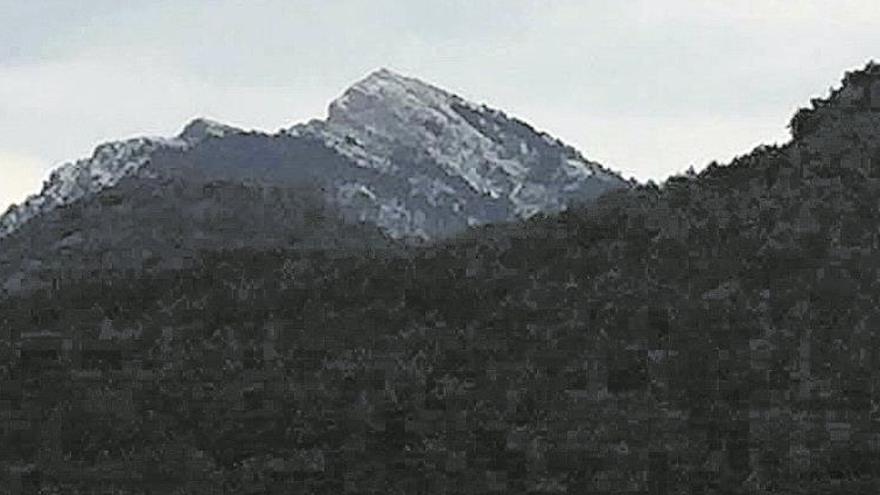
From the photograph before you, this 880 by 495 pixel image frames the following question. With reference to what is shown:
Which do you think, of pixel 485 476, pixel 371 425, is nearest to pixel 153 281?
pixel 371 425

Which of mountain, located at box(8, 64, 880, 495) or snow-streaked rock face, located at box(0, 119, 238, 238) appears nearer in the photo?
mountain, located at box(8, 64, 880, 495)

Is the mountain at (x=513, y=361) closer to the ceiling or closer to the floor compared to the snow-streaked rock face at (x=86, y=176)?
closer to the floor

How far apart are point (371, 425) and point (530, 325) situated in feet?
15.6

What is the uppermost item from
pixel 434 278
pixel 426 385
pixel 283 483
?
pixel 434 278

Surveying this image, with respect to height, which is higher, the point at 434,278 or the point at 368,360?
the point at 434,278

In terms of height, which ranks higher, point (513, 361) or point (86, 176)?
point (86, 176)

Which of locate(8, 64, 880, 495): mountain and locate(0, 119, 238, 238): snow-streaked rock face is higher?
locate(0, 119, 238, 238): snow-streaked rock face

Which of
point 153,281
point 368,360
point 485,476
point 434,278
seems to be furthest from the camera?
point 153,281

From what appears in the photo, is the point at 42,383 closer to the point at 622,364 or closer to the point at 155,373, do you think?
the point at 155,373

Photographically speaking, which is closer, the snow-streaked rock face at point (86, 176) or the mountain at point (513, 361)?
the mountain at point (513, 361)

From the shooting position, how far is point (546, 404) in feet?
60.2

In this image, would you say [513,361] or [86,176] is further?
[86,176]

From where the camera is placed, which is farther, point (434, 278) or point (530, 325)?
point (434, 278)

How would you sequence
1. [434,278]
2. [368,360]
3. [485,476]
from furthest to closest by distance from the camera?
[434,278]
[368,360]
[485,476]
